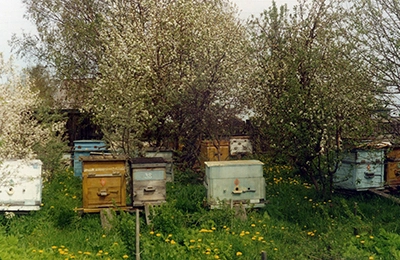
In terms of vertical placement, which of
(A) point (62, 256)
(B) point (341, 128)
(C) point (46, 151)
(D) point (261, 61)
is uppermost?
(D) point (261, 61)

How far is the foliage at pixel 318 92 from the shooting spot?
7.85m

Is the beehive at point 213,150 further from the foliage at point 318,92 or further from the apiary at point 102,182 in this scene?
the apiary at point 102,182

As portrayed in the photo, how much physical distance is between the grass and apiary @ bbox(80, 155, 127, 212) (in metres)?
0.33

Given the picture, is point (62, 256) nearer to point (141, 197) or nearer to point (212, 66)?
point (141, 197)

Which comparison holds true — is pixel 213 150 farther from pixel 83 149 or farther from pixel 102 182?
pixel 102 182

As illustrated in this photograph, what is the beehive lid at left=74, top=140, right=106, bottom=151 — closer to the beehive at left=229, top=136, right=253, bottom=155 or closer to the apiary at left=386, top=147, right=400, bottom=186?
the beehive at left=229, top=136, right=253, bottom=155

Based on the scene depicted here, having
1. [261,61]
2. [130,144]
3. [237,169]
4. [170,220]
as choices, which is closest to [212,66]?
[261,61]

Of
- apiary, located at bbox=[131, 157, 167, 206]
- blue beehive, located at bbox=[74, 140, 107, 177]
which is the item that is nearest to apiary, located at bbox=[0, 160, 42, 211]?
apiary, located at bbox=[131, 157, 167, 206]

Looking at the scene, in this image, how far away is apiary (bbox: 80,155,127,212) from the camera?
25.0 feet

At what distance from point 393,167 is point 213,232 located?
4.88m

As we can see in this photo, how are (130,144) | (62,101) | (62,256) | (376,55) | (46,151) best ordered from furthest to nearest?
1. (62,101)
2. (46,151)
3. (130,144)
4. (376,55)
5. (62,256)

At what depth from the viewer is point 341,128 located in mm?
8047

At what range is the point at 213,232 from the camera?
6801mm

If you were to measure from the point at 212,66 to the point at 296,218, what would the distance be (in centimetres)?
518
